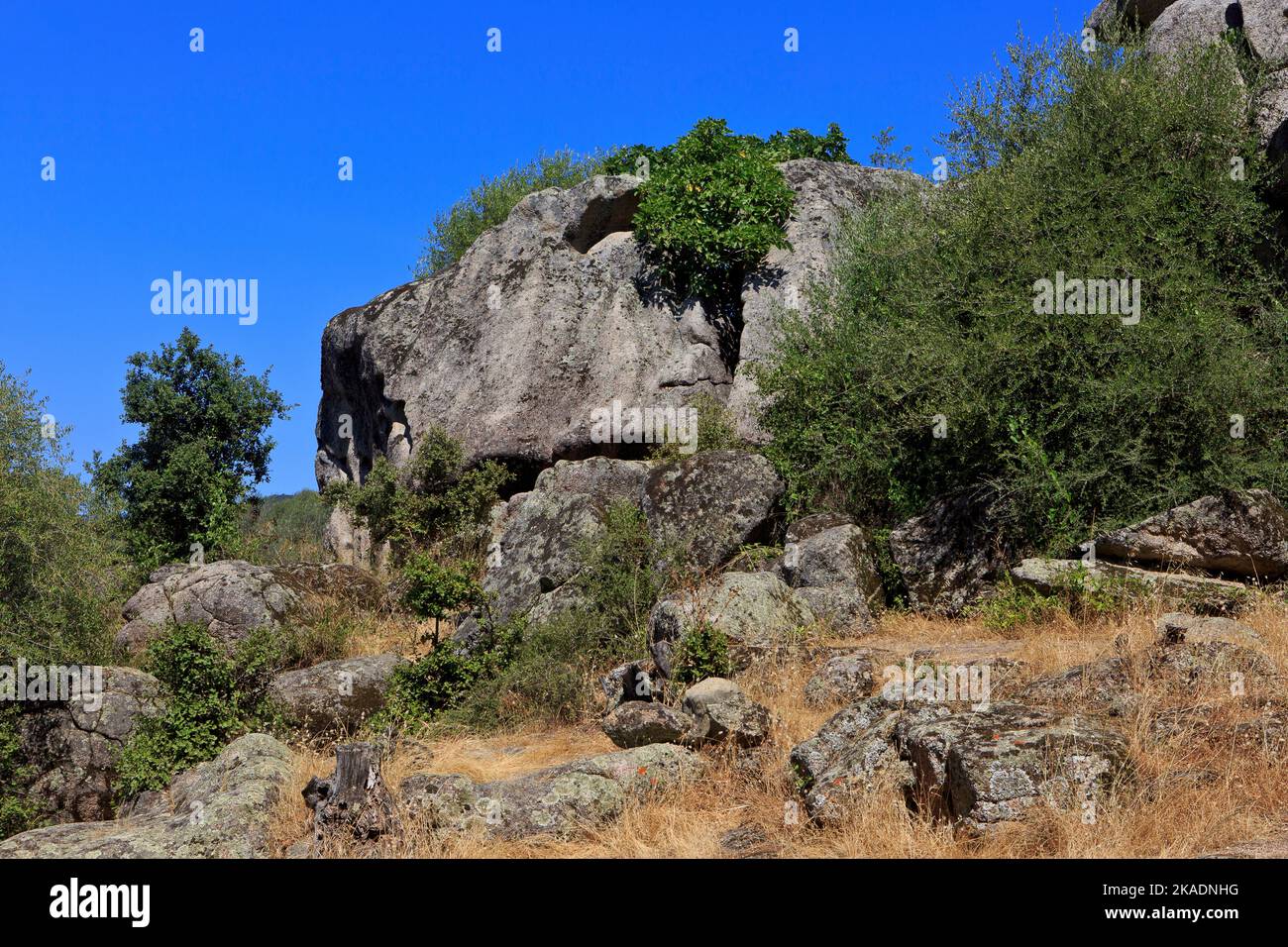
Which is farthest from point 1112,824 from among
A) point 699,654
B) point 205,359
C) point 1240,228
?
point 205,359

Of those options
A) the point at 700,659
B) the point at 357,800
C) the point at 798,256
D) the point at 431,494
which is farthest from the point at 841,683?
the point at 431,494

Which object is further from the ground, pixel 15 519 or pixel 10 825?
pixel 15 519

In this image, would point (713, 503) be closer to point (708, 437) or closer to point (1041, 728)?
point (708, 437)

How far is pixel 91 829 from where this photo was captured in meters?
11.7

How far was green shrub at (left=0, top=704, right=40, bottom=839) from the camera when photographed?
14.8 metres

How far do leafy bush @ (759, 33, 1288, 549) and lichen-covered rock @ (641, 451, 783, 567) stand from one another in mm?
811

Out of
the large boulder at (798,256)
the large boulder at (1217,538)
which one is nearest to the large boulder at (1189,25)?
the large boulder at (798,256)

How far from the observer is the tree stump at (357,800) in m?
10.4

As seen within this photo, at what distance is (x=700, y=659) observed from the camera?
14297 millimetres

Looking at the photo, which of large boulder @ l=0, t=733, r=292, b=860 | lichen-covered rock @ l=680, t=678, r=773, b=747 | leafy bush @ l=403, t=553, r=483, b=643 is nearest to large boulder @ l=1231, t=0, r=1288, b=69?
lichen-covered rock @ l=680, t=678, r=773, b=747

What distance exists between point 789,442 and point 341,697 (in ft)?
29.3

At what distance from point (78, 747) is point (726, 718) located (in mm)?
9414

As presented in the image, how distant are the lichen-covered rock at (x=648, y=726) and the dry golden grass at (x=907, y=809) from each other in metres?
0.59

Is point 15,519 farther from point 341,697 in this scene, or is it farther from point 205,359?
point 205,359
